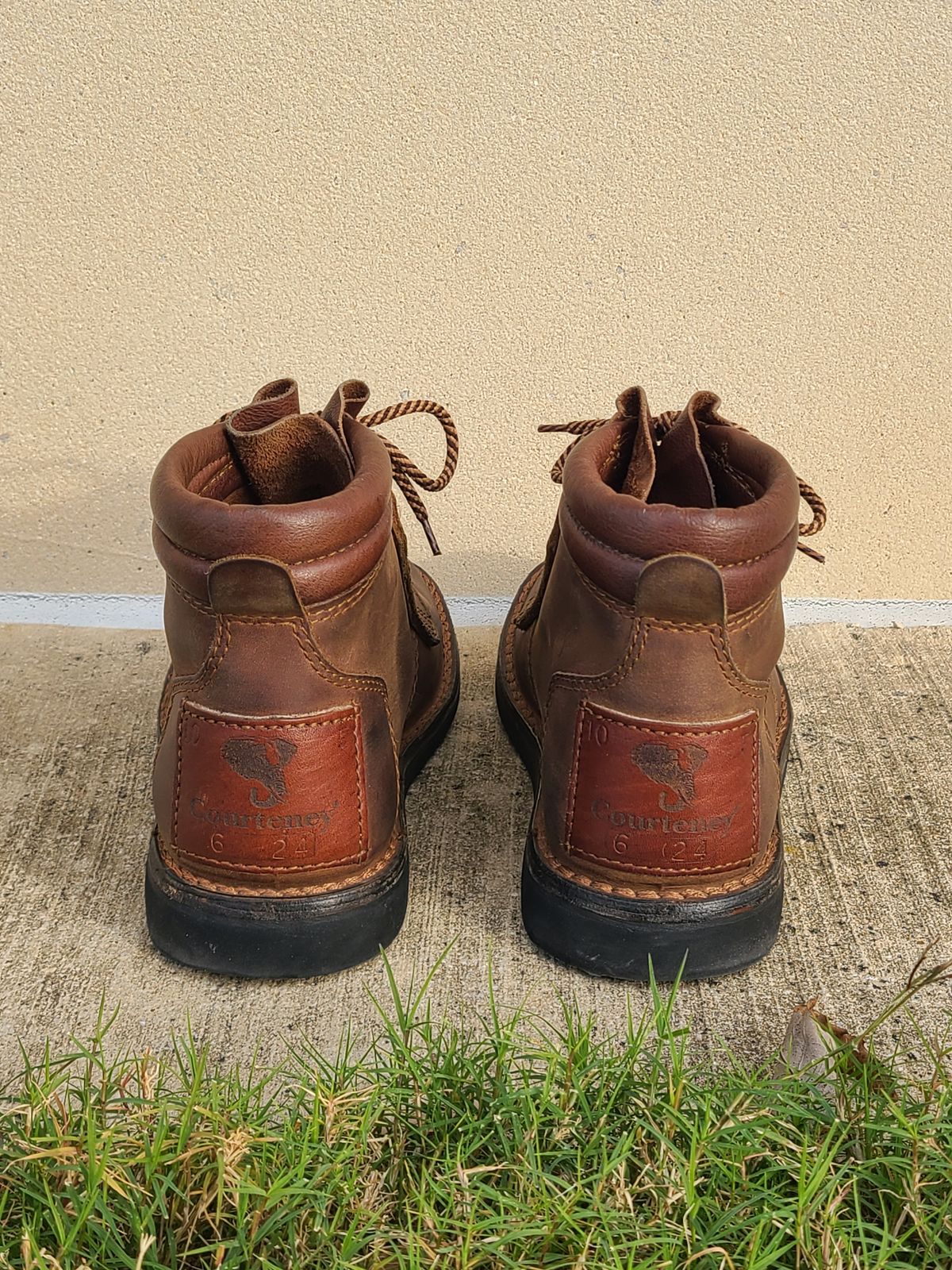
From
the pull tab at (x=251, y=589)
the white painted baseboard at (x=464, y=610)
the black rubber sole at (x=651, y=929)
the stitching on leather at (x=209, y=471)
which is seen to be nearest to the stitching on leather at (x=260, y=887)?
the black rubber sole at (x=651, y=929)

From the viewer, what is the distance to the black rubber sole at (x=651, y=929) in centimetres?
154

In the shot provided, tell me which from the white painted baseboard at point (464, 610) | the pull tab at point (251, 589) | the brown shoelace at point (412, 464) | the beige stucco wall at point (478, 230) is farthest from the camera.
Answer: the white painted baseboard at point (464, 610)

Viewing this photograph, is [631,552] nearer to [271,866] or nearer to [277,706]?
[277,706]

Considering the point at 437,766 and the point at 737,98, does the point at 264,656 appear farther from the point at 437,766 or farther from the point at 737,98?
the point at 737,98

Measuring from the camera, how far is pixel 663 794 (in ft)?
4.87

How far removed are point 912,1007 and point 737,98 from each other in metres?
1.46

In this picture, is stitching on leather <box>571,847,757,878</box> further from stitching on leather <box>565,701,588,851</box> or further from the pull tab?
the pull tab

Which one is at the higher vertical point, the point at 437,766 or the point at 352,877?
the point at 352,877

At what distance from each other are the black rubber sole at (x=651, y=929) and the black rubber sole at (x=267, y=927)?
0.21 meters

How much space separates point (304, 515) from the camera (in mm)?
1425

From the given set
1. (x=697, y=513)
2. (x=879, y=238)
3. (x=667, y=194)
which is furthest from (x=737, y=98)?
(x=697, y=513)

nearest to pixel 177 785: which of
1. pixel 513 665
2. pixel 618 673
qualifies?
pixel 618 673

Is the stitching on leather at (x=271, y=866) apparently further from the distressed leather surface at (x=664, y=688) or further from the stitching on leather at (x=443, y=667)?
the stitching on leather at (x=443, y=667)

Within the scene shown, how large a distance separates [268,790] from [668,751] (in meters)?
0.47
